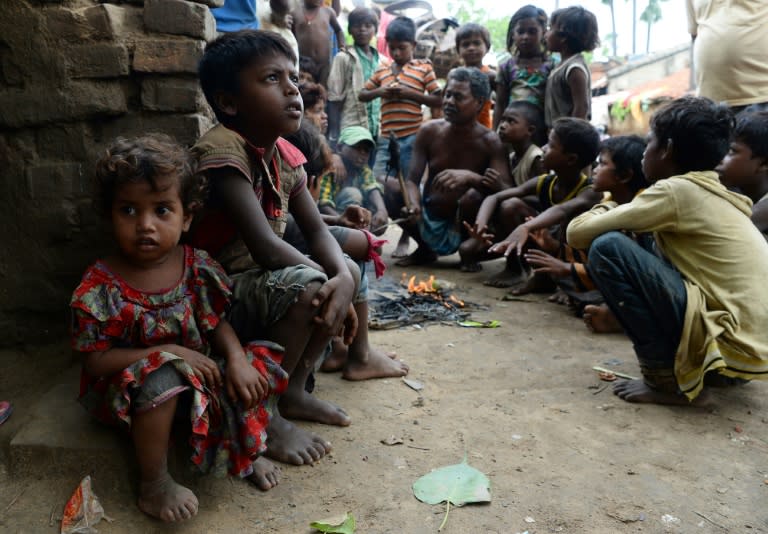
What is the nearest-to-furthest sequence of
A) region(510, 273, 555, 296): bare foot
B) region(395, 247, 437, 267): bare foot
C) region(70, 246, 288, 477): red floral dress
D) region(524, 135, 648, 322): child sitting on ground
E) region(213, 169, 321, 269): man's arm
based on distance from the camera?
region(70, 246, 288, 477): red floral dress, region(213, 169, 321, 269): man's arm, region(524, 135, 648, 322): child sitting on ground, region(510, 273, 555, 296): bare foot, region(395, 247, 437, 267): bare foot

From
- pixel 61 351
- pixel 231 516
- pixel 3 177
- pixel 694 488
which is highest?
pixel 3 177

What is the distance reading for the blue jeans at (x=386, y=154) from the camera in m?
6.15

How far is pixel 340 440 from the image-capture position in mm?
2312

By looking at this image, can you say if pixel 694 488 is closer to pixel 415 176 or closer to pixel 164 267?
pixel 164 267

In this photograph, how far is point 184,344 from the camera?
1947 mm

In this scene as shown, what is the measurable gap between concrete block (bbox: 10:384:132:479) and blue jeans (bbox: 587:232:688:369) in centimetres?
215

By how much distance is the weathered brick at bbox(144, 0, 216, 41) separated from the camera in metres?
2.38

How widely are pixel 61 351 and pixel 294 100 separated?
56.8 inches

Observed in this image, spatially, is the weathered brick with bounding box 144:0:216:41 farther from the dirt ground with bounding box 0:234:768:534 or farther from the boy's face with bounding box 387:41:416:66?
the boy's face with bounding box 387:41:416:66

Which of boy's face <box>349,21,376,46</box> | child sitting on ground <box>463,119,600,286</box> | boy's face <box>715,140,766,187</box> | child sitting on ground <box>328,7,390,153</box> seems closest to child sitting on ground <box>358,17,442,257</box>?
child sitting on ground <box>328,7,390,153</box>

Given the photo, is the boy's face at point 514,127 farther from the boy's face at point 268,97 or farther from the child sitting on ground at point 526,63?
the boy's face at point 268,97

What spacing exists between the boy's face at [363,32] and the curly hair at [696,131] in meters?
4.58

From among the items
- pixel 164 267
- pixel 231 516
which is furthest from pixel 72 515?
pixel 164 267

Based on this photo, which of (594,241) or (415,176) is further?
(415,176)
